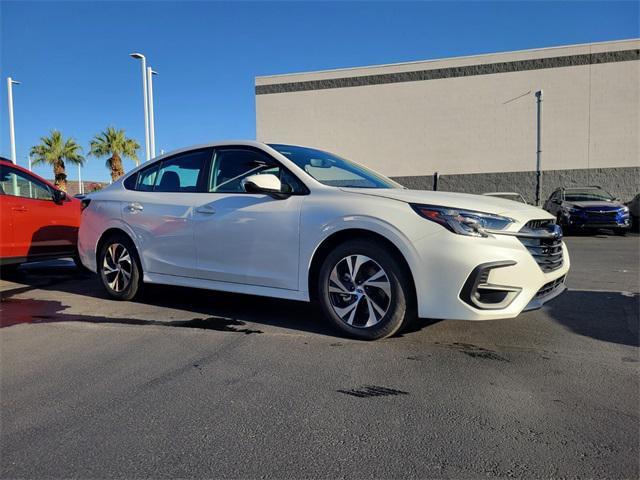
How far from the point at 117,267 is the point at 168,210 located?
3.74 feet

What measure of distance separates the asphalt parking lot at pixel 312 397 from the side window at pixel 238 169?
4.24 feet

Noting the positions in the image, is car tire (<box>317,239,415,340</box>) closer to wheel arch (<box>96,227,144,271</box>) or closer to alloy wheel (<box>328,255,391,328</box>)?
alloy wheel (<box>328,255,391,328</box>)

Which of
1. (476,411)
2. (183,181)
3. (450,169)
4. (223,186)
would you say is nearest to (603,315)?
(476,411)

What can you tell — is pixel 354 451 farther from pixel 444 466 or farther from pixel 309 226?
pixel 309 226

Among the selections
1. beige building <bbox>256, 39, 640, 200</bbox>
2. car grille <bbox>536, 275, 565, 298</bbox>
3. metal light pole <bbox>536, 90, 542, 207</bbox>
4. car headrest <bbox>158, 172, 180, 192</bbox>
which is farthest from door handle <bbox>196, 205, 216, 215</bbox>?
beige building <bbox>256, 39, 640, 200</bbox>

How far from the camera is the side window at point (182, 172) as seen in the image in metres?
5.09

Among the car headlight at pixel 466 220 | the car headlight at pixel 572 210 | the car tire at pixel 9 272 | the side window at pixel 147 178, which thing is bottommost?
the car tire at pixel 9 272

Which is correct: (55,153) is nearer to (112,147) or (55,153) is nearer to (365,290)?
(112,147)

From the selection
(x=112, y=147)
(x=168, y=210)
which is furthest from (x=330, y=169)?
(x=112, y=147)

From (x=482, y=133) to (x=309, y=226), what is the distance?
20.1 meters

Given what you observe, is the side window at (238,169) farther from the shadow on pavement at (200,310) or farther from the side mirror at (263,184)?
the shadow on pavement at (200,310)

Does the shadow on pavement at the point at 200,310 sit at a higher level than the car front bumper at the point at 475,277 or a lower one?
lower

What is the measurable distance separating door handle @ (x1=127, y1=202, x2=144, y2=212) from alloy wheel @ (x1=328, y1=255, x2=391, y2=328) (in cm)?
254

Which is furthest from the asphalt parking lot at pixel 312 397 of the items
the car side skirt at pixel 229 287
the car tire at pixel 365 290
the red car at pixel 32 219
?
the red car at pixel 32 219
